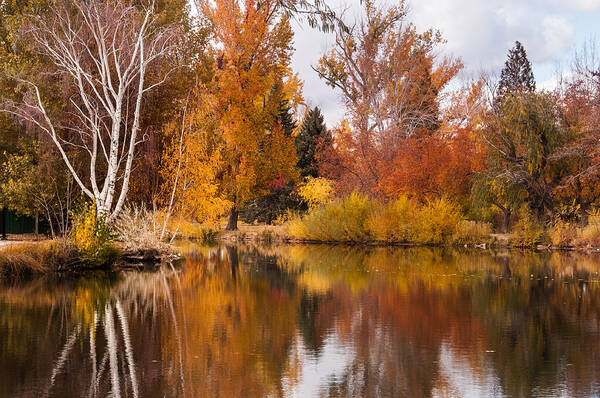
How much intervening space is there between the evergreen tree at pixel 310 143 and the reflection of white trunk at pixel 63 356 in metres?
40.6

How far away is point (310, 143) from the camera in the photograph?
51781 millimetres

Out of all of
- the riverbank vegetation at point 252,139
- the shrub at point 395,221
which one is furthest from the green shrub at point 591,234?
the shrub at point 395,221

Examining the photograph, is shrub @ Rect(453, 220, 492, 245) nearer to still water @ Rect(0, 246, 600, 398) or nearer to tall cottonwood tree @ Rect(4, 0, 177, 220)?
still water @ Rect(0, 246, 600, 398)

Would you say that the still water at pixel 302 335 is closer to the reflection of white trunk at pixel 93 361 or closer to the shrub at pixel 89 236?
the reflection of white trunk at pixel 93 361

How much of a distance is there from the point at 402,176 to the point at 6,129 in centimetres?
2045

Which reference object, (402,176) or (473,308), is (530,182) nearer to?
(402,176)

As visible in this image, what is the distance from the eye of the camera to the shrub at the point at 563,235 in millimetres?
33875

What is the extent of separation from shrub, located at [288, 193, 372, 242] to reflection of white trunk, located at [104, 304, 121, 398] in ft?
79.7

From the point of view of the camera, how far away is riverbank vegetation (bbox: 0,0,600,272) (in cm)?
2627

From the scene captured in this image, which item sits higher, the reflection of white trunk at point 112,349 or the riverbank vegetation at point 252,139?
the riverbank vegetation at point 252,139

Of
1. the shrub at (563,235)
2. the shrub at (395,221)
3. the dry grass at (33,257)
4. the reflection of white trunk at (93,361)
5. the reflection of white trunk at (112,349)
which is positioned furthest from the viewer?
→ the shrub at (395,221)

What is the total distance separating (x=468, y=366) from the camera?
878 cm

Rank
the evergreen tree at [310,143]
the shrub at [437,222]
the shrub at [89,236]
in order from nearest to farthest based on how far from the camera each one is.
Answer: the shrub at [89,236] < the shrub at [437,222] < the evergreen tree at [310,143]

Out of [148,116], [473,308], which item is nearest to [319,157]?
[148,116]
